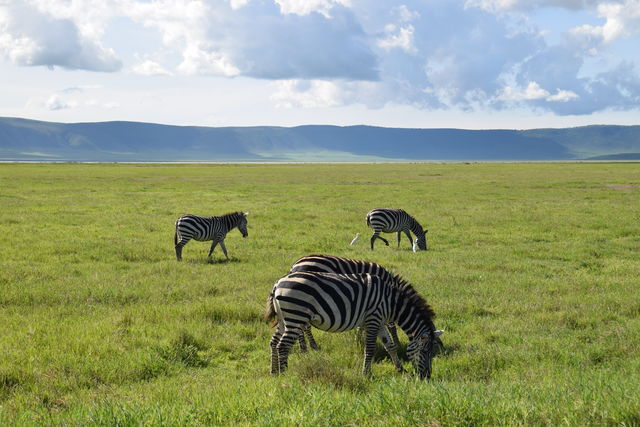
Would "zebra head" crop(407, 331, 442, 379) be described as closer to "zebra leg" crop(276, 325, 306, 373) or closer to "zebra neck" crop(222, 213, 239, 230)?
"zebra leg" crop(276, 325, 306, 373)

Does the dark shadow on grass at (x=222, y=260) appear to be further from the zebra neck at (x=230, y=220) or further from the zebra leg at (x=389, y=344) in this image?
the zebra leg at (x=389, y=344)

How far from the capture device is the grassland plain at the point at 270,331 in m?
5.06

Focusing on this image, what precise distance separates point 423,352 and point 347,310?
47.7 inches

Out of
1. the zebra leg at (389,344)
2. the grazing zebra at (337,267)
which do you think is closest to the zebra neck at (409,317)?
the zebra leg at (389,344)

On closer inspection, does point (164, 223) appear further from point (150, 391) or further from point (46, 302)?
point (150, 391)

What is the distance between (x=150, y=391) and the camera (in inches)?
259

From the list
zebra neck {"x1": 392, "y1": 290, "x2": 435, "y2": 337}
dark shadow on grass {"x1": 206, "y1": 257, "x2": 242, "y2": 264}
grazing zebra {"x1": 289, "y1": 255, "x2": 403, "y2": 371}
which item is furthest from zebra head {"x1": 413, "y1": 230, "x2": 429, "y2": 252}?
zebra neck {"x1": 392, "y1": 290, "x2": 435, "y2": 337}

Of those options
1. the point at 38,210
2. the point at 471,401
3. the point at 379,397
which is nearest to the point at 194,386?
the point at 379,397

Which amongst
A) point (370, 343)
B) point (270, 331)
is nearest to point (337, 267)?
point (270, 331)

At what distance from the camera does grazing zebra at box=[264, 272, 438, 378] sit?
23.2 ft

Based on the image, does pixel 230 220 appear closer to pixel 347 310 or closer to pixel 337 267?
pixel 337 267

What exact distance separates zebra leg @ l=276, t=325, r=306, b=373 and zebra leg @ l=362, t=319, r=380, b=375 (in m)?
1.01

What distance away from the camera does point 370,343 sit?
24.0 feet

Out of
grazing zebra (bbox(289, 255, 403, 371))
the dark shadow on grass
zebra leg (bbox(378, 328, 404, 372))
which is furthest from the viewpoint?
the dark shadow on grass
